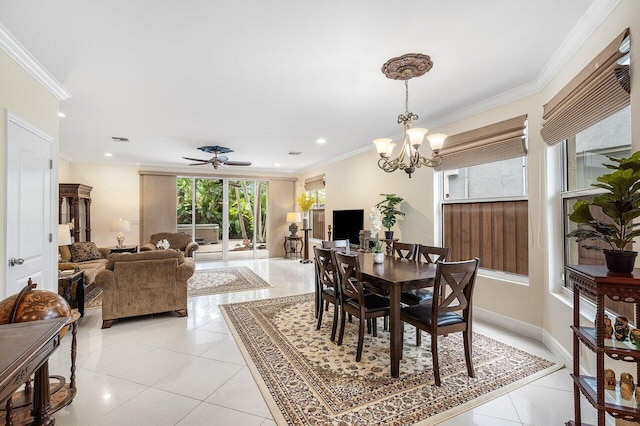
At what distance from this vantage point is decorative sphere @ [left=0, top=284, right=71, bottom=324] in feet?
5.57

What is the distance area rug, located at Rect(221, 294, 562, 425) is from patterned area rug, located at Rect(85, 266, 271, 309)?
184 centimetres

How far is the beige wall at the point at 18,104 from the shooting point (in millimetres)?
2281

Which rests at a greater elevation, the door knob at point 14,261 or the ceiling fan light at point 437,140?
the ceiling fan light at point 437,140

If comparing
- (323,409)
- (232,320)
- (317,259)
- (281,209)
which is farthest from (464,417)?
(281,209)

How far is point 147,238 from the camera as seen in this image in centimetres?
755

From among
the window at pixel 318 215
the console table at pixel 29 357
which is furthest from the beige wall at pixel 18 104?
the window at pixel 318 215

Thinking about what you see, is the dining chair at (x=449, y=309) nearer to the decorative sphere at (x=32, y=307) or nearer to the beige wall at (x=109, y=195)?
the decorative sphere at (x=32, y=307)

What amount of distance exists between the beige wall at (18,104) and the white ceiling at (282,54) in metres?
0.21

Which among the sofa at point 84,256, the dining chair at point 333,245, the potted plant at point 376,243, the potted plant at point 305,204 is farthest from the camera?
the potted plant at point 305,204

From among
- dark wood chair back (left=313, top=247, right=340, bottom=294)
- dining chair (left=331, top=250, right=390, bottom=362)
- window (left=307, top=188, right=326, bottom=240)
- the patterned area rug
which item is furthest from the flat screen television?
dining chair (left=331, top=250, right=390, bottom=362)

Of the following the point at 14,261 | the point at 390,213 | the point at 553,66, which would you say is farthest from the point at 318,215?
the point at 14,261

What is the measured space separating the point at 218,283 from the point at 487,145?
4885mm

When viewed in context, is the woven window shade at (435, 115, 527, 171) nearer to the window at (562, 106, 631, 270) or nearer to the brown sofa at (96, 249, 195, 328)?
the window at (562, 106, 631, 270)

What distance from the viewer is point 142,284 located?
3.69 meters
